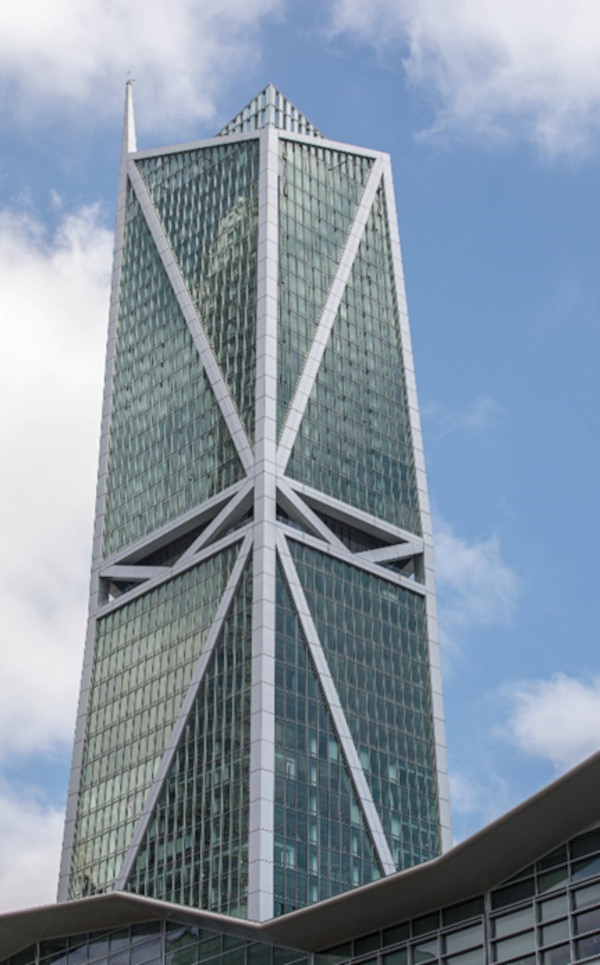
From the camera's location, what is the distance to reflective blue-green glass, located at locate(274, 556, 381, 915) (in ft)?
432

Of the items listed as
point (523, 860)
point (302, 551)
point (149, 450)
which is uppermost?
point (149, 450)

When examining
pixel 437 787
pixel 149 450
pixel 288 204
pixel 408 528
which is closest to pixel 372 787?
pixel 437 787

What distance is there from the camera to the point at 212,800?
450 ft

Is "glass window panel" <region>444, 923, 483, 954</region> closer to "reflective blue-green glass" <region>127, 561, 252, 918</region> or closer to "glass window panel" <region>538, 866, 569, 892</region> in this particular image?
"glass window panel" <region>538, 866, 569, 892</region>

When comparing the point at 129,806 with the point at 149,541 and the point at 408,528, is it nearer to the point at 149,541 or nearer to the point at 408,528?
the point at 149,541

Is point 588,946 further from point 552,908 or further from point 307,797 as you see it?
point 307,797

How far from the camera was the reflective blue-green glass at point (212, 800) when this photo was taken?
436 feet

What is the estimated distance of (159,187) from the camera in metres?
183

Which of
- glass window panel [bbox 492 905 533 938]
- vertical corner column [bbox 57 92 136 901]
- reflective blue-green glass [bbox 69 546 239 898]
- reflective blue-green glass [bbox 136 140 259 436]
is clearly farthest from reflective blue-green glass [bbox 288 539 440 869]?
glass window panel [bbox 492 905 533 938]

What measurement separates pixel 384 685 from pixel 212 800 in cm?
2021

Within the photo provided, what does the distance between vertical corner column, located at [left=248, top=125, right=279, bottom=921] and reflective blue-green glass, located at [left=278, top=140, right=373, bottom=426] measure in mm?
1266

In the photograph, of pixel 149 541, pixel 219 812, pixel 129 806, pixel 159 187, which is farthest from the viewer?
pixel 159 187

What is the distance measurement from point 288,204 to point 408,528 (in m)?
35.4

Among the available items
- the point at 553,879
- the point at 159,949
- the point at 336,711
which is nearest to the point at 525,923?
the point at 553,879
